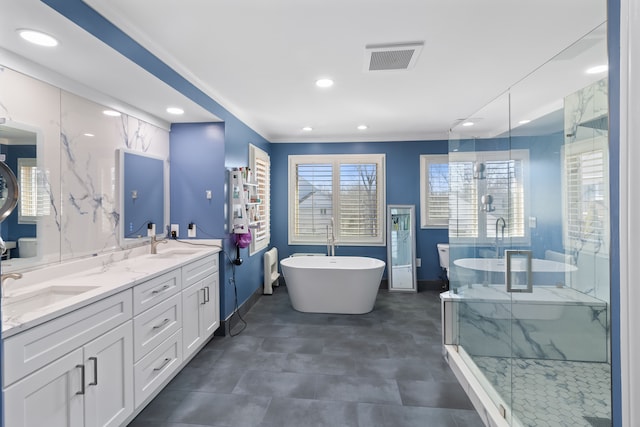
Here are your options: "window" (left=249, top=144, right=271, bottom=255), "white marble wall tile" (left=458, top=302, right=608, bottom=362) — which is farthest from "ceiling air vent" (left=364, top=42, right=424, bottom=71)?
"window" (left=249, top=144, right=271, bottom=255)

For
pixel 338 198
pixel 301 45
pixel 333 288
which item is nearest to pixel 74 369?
pixel 301 45

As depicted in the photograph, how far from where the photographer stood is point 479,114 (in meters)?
2.87

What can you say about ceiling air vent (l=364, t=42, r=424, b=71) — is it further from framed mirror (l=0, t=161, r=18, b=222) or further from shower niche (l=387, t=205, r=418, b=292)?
shower niche (l=387, t=205, r=418, b=292)

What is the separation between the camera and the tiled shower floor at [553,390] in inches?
73.4

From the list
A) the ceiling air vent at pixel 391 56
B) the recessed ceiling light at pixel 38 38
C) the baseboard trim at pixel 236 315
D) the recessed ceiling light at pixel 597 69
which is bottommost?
the baseboard trim at pixel 236 315

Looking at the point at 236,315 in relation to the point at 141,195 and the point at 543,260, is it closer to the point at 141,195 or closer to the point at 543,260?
the point at 141,195

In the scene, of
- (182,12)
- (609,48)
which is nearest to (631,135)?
(609,48)

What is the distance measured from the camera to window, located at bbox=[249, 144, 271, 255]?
425 cm

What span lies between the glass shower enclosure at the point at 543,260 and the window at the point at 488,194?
0.01 m

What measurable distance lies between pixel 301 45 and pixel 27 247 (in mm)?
2151

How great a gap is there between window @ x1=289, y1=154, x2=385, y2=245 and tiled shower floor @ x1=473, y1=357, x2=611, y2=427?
9.91 ft

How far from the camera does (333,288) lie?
3.96 m

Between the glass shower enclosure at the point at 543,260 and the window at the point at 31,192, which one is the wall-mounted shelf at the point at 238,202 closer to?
the window at the point at 31,192

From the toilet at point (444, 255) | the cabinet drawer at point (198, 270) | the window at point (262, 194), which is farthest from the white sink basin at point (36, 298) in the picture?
the toilet at point (444, 255)
